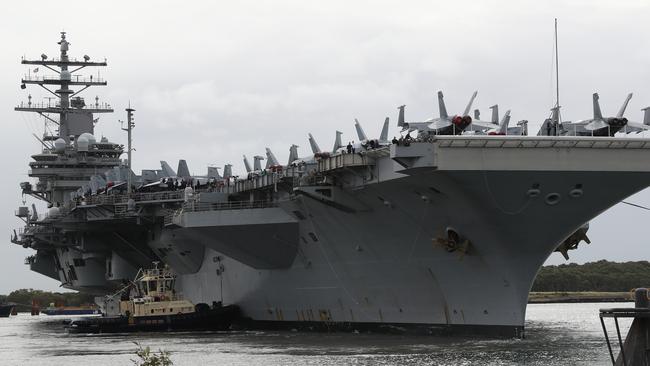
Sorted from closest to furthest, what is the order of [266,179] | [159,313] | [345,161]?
[345,161]
[266,179]
[159,313]

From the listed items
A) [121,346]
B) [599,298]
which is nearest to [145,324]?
[121,346]

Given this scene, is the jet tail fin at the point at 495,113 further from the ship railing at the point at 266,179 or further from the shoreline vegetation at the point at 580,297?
the shoreline vegetation at the point at 580,297

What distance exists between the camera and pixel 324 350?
2423cm

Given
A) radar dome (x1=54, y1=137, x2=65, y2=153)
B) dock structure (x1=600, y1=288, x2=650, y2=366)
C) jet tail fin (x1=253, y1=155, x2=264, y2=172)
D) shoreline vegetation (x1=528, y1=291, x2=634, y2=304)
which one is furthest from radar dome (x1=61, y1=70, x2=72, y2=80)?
dock structure (x1=600, y1=288, x2=650, y2=366)

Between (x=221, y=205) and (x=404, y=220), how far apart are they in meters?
9.31

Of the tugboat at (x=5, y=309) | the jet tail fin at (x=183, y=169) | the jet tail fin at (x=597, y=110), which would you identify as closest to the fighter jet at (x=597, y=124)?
the jet tail fin at (x=597, y=110)

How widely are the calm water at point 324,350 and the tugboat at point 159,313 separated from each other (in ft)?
4.42

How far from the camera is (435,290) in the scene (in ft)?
84.4

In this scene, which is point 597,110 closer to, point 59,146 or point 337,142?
point 337,142

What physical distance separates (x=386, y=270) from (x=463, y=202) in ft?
13.8

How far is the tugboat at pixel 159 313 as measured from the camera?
111 feet

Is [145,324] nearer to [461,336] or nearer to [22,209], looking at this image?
[461,336]

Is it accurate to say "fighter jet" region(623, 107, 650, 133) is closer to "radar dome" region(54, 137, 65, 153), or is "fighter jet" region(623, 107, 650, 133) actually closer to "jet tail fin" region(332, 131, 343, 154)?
"jet tail fin" region(332, 131, 343, 154)

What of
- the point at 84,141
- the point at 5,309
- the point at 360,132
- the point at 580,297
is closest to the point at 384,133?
the point at 360,132
